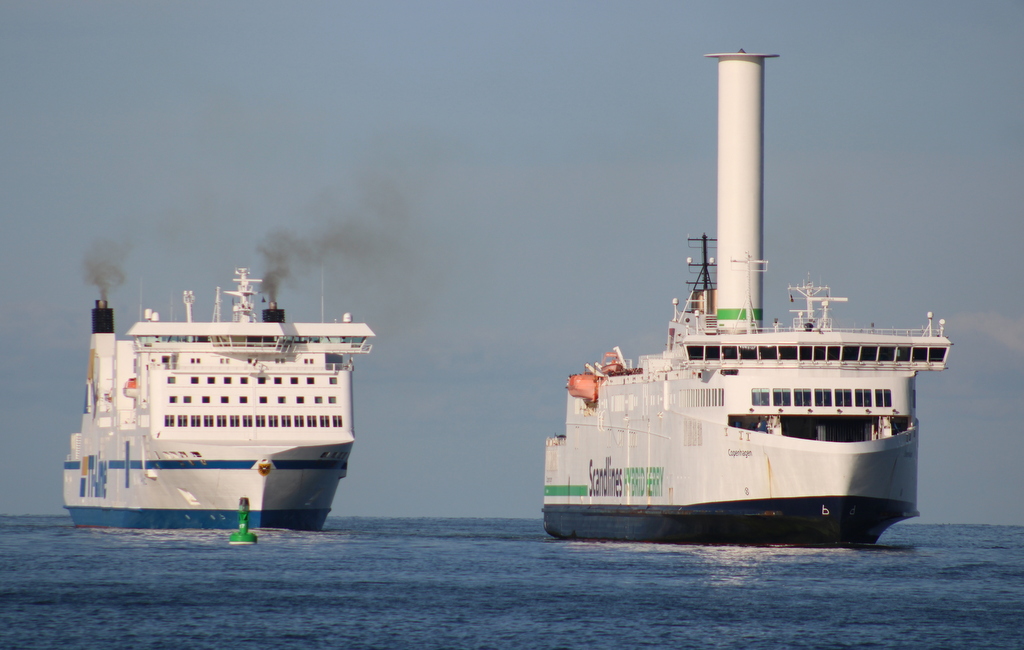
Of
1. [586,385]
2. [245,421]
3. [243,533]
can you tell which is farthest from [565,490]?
[243,533]

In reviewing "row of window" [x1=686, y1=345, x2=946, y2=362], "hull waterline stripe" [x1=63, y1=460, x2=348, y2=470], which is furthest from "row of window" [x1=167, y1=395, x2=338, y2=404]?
"row of window" [x1=686, y1=345, x2=946, y2=362]

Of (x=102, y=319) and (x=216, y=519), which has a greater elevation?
(x=102, y=319)

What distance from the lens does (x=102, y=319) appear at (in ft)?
301

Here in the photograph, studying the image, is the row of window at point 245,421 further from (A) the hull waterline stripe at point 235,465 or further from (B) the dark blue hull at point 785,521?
(B) the dark blue hull at point 785,521

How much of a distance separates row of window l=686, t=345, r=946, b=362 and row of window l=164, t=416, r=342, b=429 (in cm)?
2367

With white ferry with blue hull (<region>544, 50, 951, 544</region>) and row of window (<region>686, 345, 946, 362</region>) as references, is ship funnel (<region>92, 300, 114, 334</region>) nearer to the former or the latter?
white ferry with blue hull (<region>544, 50, 951, 544</region>)

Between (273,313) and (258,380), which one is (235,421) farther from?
(273,313)

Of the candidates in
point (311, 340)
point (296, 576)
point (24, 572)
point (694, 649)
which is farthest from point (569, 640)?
point (311, 340)

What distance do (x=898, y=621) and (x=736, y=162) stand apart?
30767 mm

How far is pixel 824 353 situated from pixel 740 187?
13282 millimetres

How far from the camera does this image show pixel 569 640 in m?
39.1

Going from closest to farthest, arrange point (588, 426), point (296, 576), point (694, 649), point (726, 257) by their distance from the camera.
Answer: point (694, 649) < point (296, 576) < point (726, 257) < point (588, 426)

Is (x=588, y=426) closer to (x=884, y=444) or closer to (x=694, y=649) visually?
(x=884, y=444)

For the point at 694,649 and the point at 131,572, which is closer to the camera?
the point at 694,649
